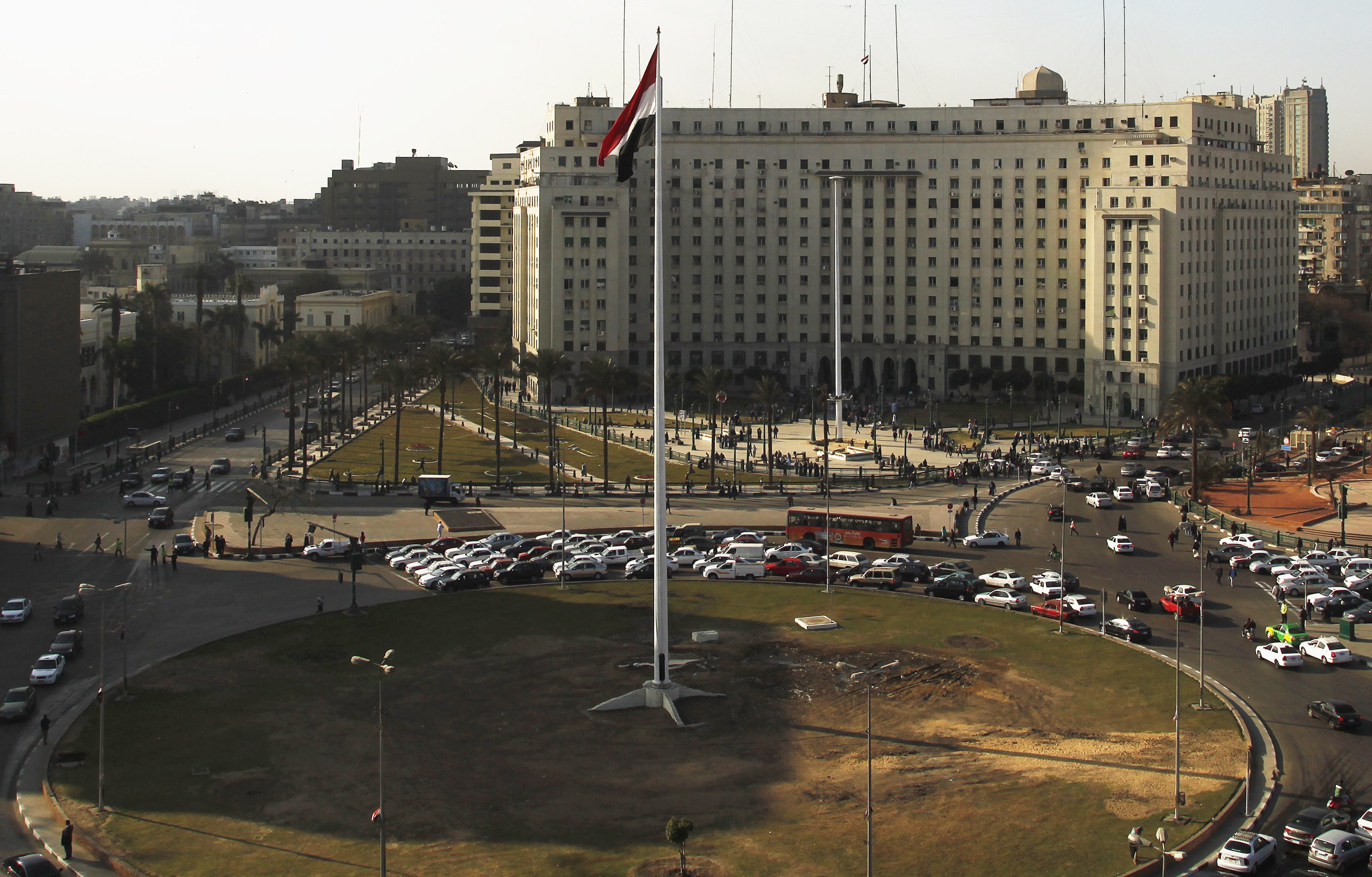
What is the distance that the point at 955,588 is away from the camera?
72.3 metres

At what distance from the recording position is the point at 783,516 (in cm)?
9294

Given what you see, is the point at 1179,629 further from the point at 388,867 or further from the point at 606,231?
the point at 606,231

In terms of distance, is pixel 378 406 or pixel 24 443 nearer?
pixel 24 443

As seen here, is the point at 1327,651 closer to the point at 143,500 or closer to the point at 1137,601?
the point at 1137,601

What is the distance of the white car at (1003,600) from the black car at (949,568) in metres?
2.70

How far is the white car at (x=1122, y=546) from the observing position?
8212 centimetres

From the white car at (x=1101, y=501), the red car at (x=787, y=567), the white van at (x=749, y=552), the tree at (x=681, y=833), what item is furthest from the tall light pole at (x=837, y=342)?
the tree at (x=681, y=833)

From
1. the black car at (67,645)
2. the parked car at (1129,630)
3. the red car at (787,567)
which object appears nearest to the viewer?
the black car at (67,645)

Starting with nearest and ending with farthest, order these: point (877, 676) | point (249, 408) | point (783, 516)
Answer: point (877, 676)
point (783, 516)
point (249, 408)

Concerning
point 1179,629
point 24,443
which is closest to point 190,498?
point 24,443

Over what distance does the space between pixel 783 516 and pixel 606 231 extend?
74691 millimetres

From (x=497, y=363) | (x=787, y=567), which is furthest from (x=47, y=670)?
(x=497, y=363)

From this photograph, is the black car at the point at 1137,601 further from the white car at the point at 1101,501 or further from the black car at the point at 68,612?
the black car at the point at 68,612

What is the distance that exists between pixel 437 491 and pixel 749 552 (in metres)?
26.6
